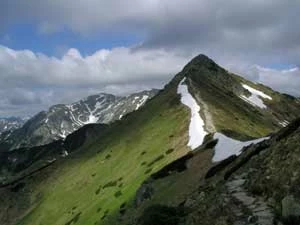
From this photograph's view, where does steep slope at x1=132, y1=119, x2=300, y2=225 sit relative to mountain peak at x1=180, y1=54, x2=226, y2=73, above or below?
below

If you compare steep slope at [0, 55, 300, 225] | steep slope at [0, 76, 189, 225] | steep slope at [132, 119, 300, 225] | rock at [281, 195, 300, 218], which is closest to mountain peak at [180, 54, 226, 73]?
steep slope at [0, 55, 300, 225]

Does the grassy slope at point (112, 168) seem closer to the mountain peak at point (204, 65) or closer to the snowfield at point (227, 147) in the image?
the snowfield at point (227, 147)

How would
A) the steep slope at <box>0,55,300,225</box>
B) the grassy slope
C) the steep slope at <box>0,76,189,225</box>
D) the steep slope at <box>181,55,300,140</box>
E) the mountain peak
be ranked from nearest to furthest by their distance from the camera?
the steep slope at <box>0,55,300,225</box> → the grassy slope → the steep slope at <box>0,76,189,225</box> → the steep slope at <box>181,55,300,140</box> → the mountain peak

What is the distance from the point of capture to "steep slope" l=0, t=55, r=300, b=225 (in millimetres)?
59747

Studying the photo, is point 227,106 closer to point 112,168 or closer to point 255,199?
point 112,168

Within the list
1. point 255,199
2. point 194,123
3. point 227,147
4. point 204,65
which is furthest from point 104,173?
point 204,65

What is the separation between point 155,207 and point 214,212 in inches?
168

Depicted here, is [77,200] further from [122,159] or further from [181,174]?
[181,174]

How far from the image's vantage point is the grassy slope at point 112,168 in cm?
8227

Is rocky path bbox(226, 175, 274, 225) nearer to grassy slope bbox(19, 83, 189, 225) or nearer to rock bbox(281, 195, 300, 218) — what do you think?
rock bbox(281, 195, 300, 218)

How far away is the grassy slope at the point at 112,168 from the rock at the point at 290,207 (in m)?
52.4

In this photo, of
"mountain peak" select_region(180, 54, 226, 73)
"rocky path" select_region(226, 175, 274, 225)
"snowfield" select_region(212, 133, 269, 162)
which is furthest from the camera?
"mountain peak" select_region(180, 54, 226, 73)

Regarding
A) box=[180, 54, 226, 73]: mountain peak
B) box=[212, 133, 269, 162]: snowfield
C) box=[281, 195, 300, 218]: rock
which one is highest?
box=[180, 54, 226, 73]: mountain peak

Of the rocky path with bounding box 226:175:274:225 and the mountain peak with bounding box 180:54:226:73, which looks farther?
the mountain peak with bounding box 180:54:226:73
